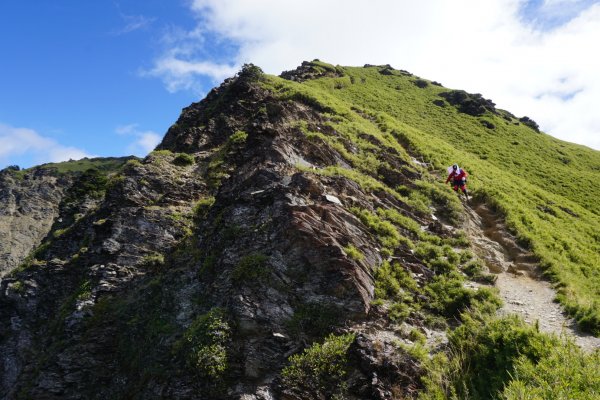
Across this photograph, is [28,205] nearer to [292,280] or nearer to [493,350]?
[292,280]

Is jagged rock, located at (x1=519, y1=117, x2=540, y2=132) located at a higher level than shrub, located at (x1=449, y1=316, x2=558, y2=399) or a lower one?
higher

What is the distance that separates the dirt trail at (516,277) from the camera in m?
14.4

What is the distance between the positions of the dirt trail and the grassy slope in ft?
1.75

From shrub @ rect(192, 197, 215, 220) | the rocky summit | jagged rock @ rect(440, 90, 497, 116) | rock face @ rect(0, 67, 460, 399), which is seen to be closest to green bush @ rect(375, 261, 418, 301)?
the rocky summit

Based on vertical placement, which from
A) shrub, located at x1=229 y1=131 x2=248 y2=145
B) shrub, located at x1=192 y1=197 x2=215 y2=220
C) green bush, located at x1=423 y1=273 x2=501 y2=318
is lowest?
green bush, located at x1=423 y1=273 x2=501 y2=318

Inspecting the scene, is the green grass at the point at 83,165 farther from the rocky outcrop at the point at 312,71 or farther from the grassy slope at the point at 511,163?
the grassy slope at the point at 511,163

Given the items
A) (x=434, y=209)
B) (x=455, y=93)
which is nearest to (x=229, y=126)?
(x=434, y=209)

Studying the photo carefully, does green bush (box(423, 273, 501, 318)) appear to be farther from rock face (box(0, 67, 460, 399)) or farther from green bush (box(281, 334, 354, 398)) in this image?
green bush (box(281, 334, 354, 398))

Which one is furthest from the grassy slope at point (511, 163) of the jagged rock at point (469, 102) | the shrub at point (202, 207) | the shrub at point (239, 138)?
the shrub at point (202, 207)

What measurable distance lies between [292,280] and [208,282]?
12.9 feet

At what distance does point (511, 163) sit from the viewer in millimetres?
48312

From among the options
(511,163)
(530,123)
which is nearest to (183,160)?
(511,163)

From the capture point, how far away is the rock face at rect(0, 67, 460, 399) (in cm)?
1266

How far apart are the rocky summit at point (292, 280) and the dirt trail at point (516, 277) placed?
6.7 inches
